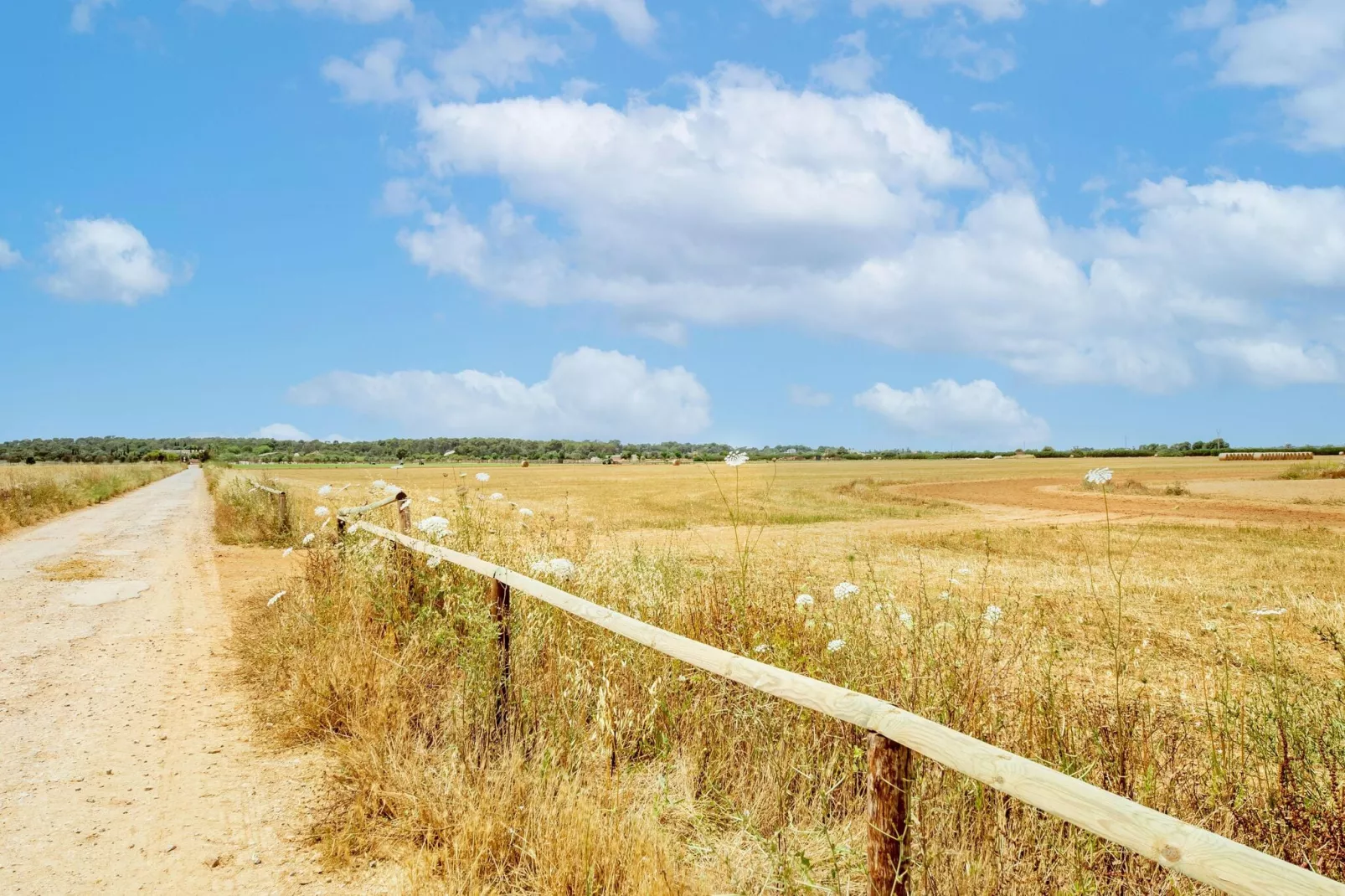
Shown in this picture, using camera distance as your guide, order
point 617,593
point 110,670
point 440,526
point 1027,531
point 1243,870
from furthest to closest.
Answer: point 1027,531 → point 110,670 → point 440,526 → point 617,593 → point 1243,870

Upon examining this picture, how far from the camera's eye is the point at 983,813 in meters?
3.16

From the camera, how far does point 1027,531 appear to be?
21.1 metres

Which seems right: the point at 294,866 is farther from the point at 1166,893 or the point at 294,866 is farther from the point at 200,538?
the point at 200,538

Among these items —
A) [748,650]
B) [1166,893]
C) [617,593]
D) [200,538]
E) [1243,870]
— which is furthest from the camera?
[200,538]

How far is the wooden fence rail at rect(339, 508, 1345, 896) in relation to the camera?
174 centimetres

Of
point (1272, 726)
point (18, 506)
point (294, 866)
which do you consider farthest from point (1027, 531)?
point (18, 506)

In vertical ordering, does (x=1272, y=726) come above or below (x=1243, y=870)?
below

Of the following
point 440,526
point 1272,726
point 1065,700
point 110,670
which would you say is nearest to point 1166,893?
point 1065,700

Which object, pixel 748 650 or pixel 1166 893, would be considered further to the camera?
pixel 748 650

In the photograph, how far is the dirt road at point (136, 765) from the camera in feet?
12.6

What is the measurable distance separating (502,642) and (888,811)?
108 inches

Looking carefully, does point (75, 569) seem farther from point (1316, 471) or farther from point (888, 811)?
point (1316, 471)

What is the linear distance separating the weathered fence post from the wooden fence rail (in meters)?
1.29

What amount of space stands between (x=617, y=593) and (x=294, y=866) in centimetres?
264
